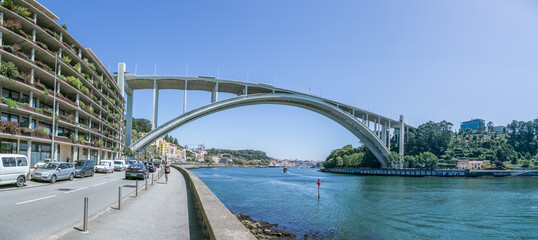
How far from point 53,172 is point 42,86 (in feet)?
51.6

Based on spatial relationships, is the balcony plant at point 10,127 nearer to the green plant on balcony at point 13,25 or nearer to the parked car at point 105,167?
the green plant on balcony at point 13,25

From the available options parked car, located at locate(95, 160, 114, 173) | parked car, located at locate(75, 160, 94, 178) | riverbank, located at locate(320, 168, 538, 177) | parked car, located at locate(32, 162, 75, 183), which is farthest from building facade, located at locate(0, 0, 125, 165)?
riverbank, located at locate(320, 168, 538, 177)

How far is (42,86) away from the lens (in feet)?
109

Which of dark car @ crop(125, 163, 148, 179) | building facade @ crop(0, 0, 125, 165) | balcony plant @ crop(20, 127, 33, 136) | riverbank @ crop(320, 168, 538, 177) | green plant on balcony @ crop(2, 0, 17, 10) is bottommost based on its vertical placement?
riverbank @ crop(320, 168, 538, 177)

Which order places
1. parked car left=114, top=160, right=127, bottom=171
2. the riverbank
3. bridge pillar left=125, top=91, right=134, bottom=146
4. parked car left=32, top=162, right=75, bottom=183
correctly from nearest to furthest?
parked car left=32, top=162, right=75, bottom=183
parked car left=114, top=160, right=127, bottom=171
bridge pillar left=125, top=91, right=134, bottom=146
the riverbank

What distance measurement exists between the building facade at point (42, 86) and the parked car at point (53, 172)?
6268 mm

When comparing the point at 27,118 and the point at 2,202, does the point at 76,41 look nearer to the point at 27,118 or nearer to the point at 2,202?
the point at 27,118

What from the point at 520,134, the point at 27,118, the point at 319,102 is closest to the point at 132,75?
the point at 27,118

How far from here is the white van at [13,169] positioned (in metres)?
17.2

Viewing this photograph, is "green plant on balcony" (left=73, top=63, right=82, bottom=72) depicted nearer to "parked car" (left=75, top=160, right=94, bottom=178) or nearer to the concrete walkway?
"parked car" (left=75, top=160, right=94, bottom=178)

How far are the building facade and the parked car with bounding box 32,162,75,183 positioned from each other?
6.27 metres

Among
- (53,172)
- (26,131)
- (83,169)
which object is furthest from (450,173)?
(26,131)

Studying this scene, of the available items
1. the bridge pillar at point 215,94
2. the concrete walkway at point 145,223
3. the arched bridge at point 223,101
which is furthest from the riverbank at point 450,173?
the concrete walkway at point 145,223

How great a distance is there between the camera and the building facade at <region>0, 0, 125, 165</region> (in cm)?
2948
